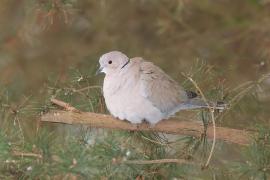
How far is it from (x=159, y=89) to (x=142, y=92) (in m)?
0.04

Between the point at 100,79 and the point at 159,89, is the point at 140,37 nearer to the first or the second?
the point at 100,79

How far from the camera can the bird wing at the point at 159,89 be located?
1.16m

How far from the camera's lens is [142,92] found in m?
1.16

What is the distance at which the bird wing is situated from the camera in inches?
45.8

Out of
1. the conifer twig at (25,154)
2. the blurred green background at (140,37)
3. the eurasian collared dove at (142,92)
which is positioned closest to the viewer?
the conifer twig at (25,154)

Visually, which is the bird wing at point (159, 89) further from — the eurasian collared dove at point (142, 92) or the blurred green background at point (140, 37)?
the blurred green background at point (140, 37)

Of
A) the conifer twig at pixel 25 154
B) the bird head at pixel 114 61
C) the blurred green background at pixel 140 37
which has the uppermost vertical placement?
the blurred green background at pixel 140 37

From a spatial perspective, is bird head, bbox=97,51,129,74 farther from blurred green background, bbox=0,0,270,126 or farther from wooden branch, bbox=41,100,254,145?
blurred green background, bbox=0,0,270,126

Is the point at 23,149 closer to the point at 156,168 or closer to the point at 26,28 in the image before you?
the point at 156,168

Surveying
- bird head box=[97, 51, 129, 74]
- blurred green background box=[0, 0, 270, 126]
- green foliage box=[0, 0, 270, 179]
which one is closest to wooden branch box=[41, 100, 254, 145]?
green foliage box=[0, 0, 270, 179]

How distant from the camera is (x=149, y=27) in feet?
7.09

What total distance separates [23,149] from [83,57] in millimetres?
716

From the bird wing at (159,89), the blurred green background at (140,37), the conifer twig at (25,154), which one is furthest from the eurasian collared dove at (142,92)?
the blurred green background at (140,37)

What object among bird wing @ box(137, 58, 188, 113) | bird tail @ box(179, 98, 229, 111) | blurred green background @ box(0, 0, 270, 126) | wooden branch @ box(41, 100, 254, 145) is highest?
blurred green background @ box(0, 0, 270, 126)
